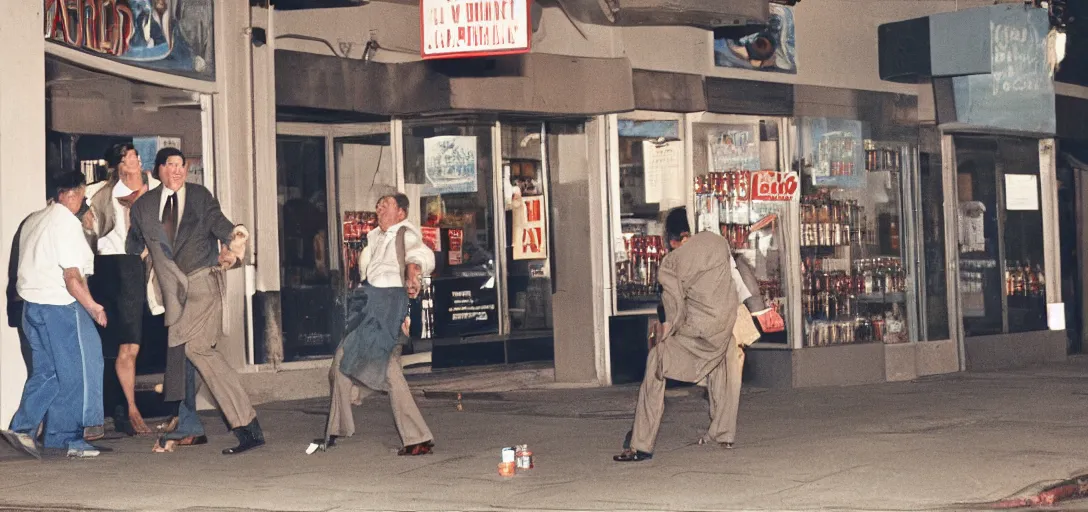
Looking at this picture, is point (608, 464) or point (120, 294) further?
point (120, 294)

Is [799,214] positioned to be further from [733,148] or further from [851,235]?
[733,148]

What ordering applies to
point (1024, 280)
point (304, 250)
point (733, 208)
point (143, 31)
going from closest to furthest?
point (143, 31) < point (304, 250) < point (733, 208) < point (1024, 280)

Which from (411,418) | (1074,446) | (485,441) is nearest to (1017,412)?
(1074,446)

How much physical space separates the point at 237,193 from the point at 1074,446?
7608 mm

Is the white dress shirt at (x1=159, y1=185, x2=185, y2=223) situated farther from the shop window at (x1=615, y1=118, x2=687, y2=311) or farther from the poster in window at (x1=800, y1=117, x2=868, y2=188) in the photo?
the poster in window at (x1=800, y1=117, x2=868, y2=188)

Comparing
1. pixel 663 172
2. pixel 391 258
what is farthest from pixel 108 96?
pixel 663 172

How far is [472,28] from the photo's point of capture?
1484 cm

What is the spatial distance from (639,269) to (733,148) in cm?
166

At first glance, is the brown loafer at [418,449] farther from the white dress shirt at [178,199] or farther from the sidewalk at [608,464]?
the white dress shirt at [178,199]

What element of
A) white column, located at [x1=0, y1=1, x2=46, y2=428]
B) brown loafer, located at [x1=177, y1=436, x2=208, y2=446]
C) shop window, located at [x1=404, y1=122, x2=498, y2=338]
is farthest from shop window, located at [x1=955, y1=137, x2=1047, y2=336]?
white column, located at [x1=0, y1=1, x2=46, y2=428]

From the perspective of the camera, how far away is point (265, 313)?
15.2m

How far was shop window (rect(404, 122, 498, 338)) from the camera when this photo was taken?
16.5 meters

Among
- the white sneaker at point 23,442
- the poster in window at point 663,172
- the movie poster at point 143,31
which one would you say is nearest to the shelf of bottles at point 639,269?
the poster in window at point 663,172

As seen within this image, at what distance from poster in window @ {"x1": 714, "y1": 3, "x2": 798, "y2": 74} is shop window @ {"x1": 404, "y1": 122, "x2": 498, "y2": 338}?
2.72 metres
